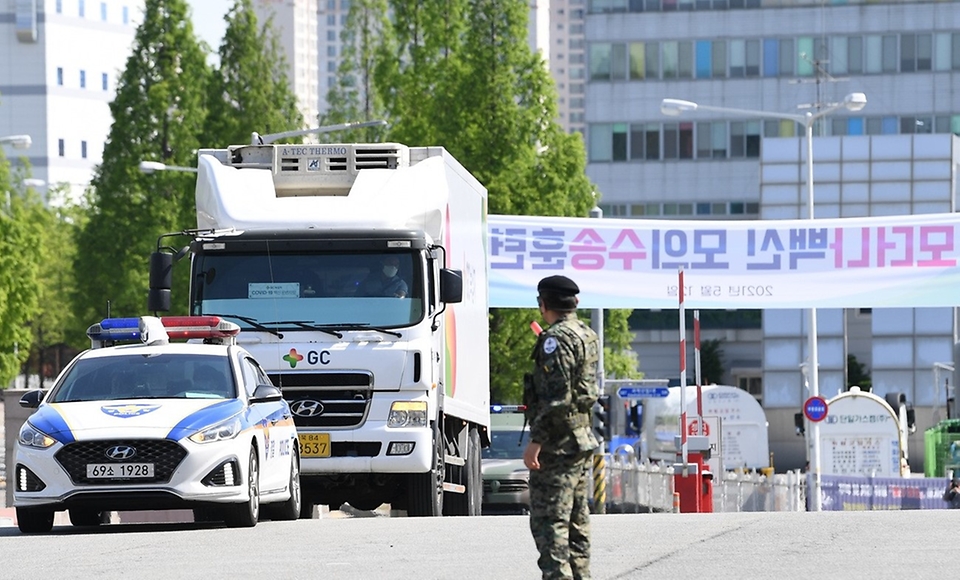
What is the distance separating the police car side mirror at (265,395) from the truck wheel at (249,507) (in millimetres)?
410

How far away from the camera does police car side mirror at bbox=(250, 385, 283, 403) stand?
54.7 ft

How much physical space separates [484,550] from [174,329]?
499cm

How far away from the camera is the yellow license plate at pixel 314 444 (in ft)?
61.0

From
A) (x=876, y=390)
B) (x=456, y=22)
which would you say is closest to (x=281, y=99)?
(x=456, y=22)

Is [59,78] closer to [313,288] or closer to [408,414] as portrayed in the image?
[313,288]

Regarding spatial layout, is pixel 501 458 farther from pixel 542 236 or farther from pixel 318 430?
pixel 318 430

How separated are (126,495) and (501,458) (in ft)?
52.7

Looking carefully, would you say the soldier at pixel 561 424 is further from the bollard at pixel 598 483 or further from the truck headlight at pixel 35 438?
the bollard at pixel 598 483

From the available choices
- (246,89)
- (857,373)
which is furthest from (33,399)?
(857,373)

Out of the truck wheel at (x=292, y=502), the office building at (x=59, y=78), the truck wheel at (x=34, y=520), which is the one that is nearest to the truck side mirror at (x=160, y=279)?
the truck wheel at (x=292, y=502)

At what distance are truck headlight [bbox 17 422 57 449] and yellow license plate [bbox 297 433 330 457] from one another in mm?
3094

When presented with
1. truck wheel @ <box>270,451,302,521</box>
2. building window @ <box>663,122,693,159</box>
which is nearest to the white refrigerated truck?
truck wheel @ <box>270,451,302,521</box>

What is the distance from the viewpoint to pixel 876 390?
56.9 metres

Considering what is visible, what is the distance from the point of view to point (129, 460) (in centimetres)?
1588
